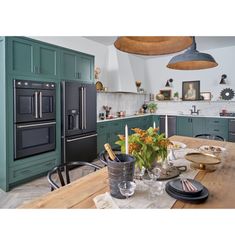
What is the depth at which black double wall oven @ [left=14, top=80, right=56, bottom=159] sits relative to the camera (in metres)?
2.92

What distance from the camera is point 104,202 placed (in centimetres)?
107

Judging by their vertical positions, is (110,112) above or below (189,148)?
above

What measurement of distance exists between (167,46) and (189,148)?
4.01 feet

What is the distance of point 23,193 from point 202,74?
528cm

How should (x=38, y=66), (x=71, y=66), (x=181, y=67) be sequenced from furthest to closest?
(x=71, y=66) < (x=38, y=66) < (x=181, y=67)

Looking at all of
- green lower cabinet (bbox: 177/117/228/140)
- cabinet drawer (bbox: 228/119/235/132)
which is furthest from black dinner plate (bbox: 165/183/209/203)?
green lower cabinet (bbox: 177/117/228/140)

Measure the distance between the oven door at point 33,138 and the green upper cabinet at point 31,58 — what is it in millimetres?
764

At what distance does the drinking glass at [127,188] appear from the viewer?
1118 mm

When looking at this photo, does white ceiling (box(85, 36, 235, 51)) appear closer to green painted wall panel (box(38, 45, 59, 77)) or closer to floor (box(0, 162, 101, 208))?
green painted wall panel (box(38, 45, 59, 77))

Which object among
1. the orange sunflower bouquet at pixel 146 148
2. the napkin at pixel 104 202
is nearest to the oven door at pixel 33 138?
the orange sunflower bouquet at pixel 146 148
